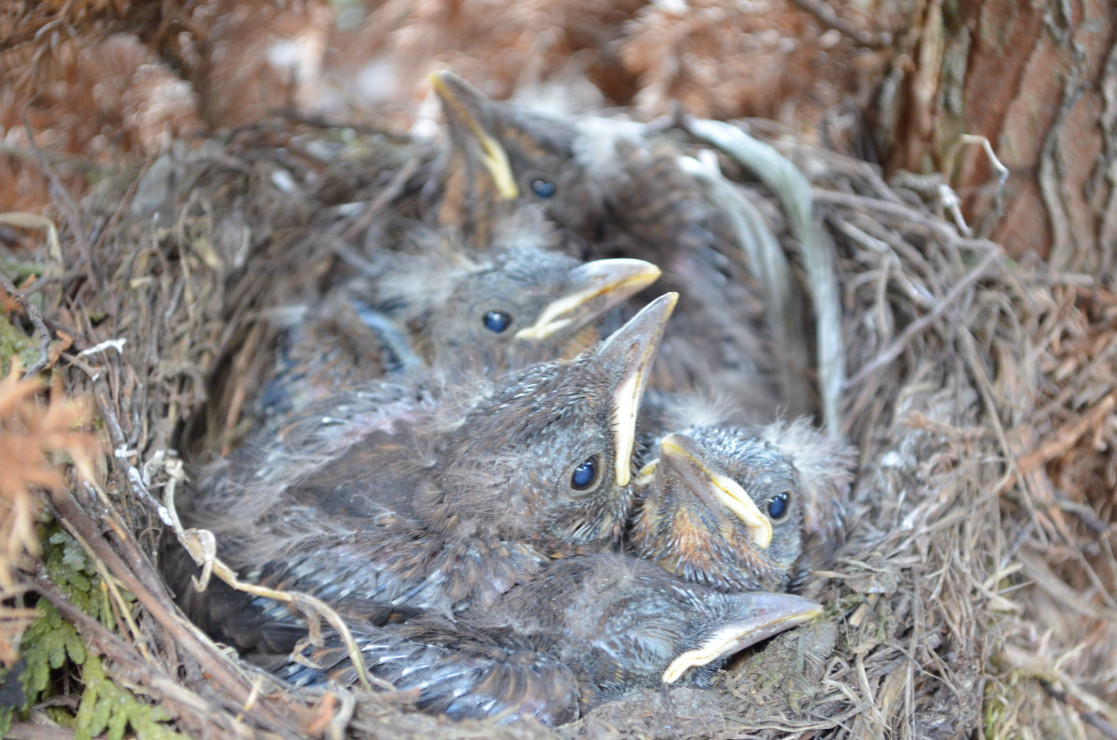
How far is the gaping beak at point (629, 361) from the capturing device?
1.52 m

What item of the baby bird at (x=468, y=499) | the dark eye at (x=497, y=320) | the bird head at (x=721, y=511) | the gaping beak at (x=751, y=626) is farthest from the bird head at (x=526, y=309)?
the gaping beak at (x=751, y=626)

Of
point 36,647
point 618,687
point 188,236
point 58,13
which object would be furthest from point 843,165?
point 36,647

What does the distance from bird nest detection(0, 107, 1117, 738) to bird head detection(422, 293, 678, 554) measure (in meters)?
→ 0.37

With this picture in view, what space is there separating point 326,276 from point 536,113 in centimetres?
81

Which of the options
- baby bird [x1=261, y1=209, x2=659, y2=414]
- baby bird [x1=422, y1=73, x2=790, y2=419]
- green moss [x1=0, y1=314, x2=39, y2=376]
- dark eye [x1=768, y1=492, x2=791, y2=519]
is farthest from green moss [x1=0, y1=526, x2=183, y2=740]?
baby bird [x1=422, y1=73, x2=790, y2=419]

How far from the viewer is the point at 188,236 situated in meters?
2.06

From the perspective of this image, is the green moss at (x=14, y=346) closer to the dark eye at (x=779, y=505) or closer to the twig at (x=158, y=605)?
the twig at (x=158, y=605)

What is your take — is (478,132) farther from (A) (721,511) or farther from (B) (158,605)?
(B) (158,605)

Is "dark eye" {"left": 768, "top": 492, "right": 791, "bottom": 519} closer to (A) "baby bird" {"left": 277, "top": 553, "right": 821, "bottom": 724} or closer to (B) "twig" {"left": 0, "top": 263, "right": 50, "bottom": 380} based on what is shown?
(A) "baby bird" {"left": 277, "top": 553, "right": 821, "bottom": 724}

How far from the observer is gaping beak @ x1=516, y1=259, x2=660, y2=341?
1806mm

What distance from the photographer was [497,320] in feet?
6.30

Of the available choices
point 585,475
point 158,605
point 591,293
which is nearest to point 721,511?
point 585,475

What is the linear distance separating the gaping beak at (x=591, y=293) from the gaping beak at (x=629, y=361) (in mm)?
269

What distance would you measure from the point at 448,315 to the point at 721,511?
0.83 m
